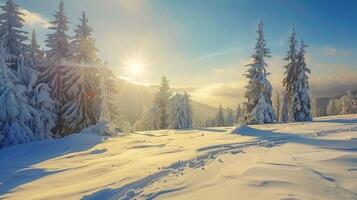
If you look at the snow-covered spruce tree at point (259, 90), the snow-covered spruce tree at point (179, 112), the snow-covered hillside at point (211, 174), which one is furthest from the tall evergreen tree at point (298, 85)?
the snow-covered hillside at point (211, 174)

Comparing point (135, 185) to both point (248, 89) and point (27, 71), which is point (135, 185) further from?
point (248, 89)

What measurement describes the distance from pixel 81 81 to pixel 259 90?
18.5 m

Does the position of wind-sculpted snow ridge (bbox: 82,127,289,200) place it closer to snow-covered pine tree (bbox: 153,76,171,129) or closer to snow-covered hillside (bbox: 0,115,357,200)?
snow-covered hillside (bbox: 0,115,357,200)

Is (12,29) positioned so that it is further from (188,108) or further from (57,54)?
(188,108)

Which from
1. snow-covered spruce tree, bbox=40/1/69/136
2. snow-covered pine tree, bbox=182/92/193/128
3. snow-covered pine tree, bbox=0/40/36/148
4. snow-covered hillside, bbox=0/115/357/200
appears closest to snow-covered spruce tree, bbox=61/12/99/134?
snow-covered spruce tree, bbox=40/1/69/136

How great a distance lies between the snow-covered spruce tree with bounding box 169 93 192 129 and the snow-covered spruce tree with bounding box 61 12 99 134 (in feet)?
62.5

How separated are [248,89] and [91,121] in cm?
1704

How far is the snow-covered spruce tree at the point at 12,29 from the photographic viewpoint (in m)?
27.2

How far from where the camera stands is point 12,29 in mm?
27391

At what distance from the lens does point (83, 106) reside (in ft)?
95.5

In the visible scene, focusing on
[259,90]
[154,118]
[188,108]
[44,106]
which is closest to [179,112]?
[188,108]

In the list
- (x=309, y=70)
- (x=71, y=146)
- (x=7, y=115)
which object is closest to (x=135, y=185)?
(x=71, y=146)

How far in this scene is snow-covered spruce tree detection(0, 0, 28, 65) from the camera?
89.2ft

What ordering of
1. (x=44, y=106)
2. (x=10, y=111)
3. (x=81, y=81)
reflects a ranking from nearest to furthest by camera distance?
(x=10, y=111) → (x=44, y=106) → (x=81, y=81)
